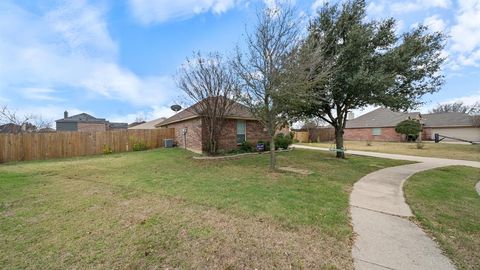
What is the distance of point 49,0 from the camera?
8.32 meters

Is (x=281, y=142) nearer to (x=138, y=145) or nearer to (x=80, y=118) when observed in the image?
(x=138, y=145)

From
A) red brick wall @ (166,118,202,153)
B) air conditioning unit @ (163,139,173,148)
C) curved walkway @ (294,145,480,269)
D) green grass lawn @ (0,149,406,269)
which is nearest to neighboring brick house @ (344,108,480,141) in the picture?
red brick wall @ (166,118,202,153)

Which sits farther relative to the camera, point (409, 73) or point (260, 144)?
point (260, 144)

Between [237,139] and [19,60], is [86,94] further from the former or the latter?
[237,139]

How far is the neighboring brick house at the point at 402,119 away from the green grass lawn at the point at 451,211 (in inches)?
982

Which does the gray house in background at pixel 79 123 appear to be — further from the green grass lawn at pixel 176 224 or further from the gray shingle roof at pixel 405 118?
the gray shingle roof at pixel 405 118

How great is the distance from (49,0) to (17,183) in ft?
21.5

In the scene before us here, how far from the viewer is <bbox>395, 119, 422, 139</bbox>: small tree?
84.8ft

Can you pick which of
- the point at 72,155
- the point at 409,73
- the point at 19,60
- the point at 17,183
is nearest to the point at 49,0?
the point at 19,60

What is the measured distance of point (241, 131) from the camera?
49.5ft

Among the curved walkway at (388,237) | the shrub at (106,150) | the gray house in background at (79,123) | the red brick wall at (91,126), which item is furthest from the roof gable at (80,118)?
the curved walkway at (388,237)

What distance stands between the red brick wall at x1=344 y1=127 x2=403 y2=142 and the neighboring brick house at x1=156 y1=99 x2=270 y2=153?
22.4 metres

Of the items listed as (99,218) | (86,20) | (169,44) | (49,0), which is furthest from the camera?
(169,44)

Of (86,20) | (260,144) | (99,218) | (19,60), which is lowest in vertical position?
(99,218)
